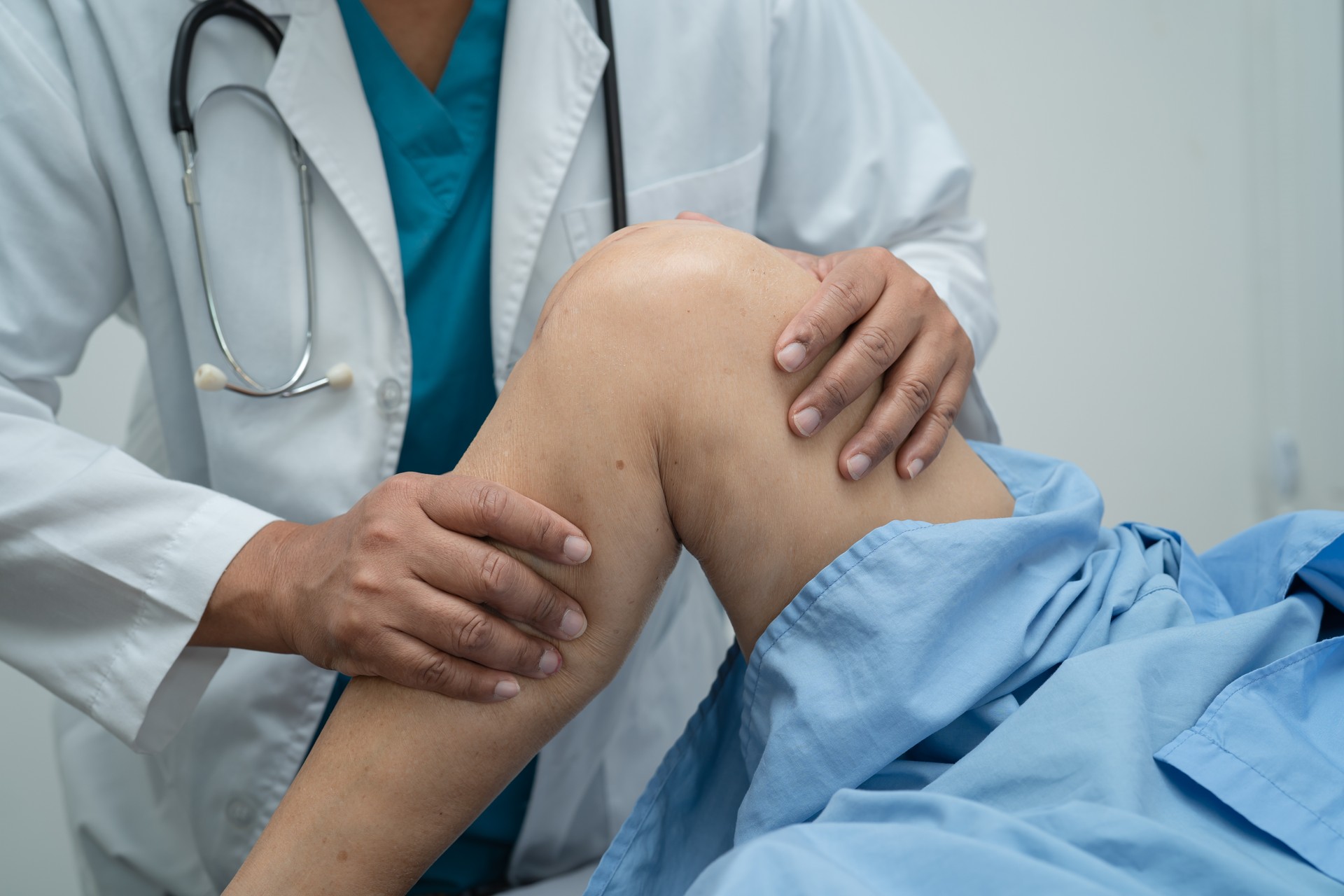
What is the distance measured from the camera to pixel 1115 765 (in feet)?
1.30

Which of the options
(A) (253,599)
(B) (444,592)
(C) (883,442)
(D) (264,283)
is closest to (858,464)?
(C) (883,442)

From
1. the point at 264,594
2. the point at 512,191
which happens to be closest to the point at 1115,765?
the point at 264,594

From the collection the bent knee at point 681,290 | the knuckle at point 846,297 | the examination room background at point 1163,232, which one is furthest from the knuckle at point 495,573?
the examination room background at point 1163,232

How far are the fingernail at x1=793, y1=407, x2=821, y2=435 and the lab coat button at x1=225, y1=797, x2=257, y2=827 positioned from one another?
572 millimetres

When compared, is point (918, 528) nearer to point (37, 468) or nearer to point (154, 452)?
point (37, 468)

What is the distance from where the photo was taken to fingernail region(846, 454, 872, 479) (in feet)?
1.71

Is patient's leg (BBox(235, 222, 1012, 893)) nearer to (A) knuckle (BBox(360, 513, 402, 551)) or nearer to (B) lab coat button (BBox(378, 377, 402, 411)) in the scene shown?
(A) knuckle (BBox(360, 513, 402, 551))

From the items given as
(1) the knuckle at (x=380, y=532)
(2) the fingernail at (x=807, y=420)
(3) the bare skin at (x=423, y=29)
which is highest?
(3) the bare skin at (x=423, y=29)

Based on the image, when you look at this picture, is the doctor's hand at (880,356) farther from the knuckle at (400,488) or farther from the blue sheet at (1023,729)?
the knuckle at (400,488)

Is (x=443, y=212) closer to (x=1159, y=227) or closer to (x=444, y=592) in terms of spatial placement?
(x=444, y=592)

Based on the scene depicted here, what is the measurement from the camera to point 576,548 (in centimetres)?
50

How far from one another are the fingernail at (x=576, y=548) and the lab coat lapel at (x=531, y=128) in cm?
30

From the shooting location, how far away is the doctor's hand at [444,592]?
1.66 ft

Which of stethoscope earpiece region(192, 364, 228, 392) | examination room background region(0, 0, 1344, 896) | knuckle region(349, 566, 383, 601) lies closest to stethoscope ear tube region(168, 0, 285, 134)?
stethoscope earpiece region(192, 364, 228, 392)
